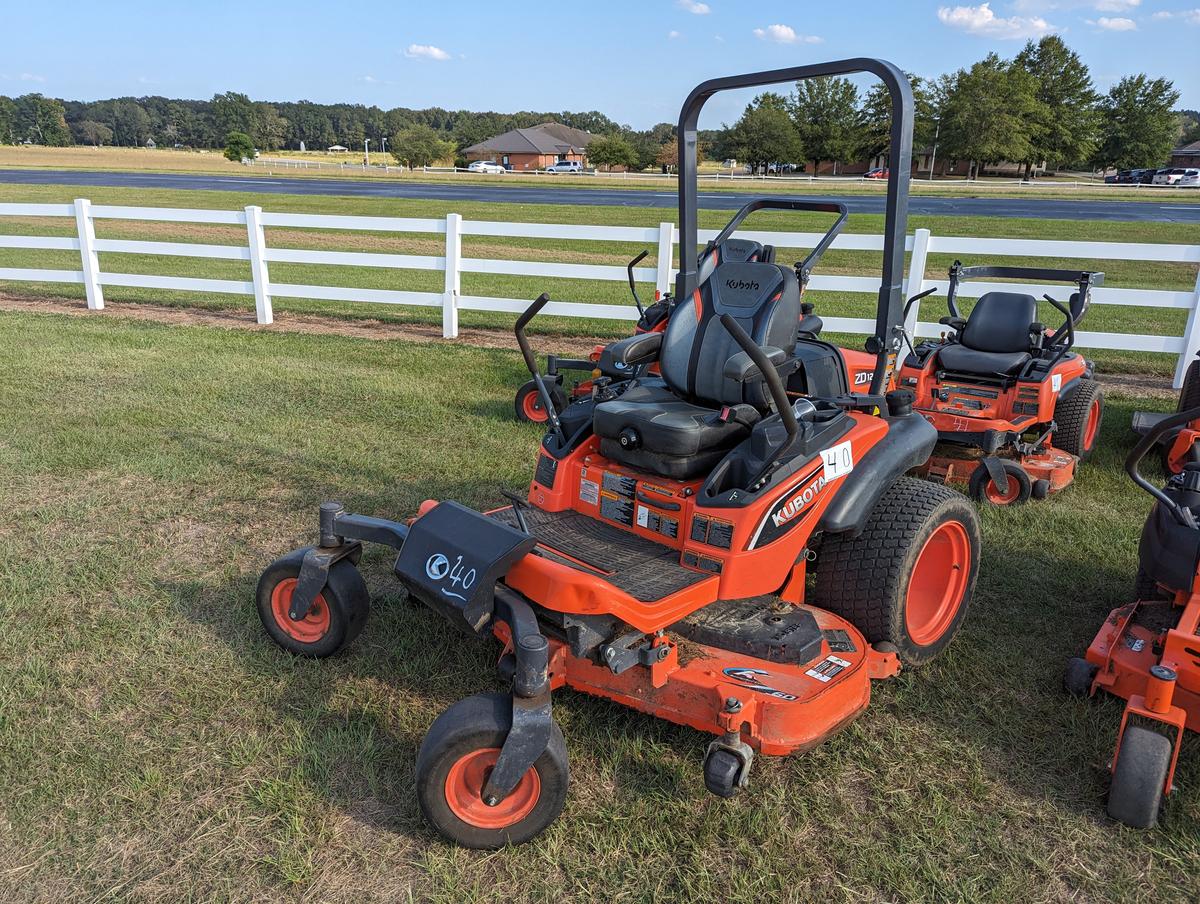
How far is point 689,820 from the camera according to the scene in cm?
294

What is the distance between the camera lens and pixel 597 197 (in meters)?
35.5

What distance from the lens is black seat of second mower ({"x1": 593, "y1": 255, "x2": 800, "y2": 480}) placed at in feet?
11.4

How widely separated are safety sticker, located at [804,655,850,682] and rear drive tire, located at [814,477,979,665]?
0.42 m

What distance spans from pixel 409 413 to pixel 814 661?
489 cm

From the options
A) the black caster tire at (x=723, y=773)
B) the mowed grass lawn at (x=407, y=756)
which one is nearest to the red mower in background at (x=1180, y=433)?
the mowed grass lawn at (x=407, y=756)

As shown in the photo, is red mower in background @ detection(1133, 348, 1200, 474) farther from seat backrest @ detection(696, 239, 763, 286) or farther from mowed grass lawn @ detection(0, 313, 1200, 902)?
seat backrest @ detection(696, 239, 763, 286)

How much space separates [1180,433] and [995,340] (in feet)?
4.20

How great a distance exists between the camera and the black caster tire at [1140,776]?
2.84m

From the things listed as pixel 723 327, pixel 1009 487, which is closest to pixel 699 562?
pixel 723 327

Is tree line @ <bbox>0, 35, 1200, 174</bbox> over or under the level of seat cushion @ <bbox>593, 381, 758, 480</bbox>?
over

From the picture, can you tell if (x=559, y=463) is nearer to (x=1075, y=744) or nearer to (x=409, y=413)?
(x=1075, y=744)

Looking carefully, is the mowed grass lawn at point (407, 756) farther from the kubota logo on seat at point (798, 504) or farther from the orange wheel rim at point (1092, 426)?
the orange wheel rim at point (1092, 426)

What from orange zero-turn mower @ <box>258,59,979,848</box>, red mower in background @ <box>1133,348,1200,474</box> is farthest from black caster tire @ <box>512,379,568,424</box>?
red mower in background @ <box>1133,348,1200,474</box>

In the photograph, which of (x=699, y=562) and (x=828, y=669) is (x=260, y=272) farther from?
(x=828, y=669)
